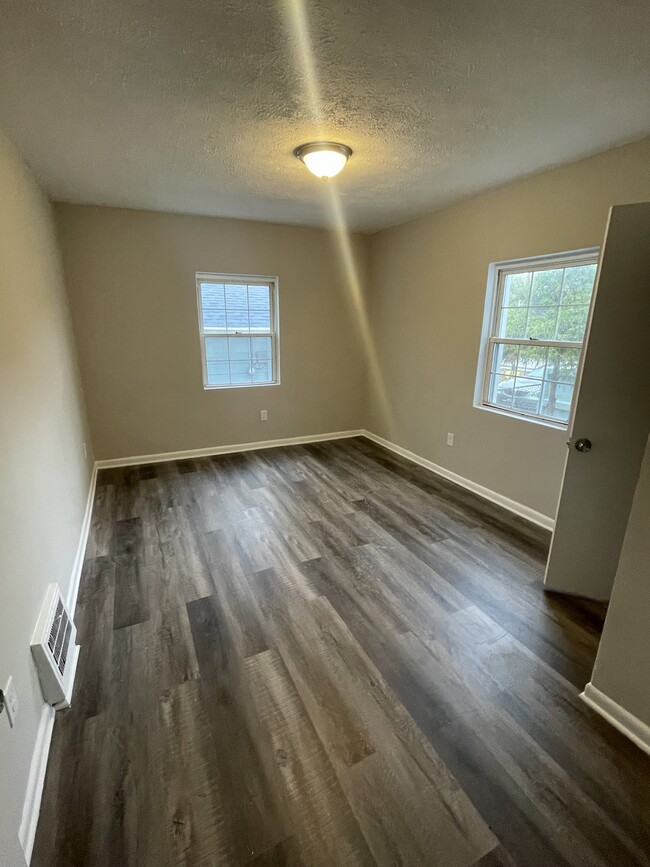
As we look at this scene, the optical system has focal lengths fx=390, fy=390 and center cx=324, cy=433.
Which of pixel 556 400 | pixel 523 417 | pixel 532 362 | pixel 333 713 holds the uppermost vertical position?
pixel 532 362

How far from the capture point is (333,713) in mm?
1540

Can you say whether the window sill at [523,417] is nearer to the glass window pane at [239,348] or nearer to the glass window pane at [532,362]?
the glass window pane at [532,362]

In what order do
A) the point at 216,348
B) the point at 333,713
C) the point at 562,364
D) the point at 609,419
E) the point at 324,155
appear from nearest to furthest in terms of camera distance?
the point at 333,713, the point at 609,419, the point at 324,155, the point at 562,364, the point at 216,348

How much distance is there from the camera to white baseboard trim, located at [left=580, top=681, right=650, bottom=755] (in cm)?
142

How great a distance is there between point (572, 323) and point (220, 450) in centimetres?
361

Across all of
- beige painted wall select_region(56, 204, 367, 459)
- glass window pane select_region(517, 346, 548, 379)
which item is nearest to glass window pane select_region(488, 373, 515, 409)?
glass window pane select_region(517, 346, 548, 379)

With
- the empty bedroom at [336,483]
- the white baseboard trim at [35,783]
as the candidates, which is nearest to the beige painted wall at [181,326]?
the empty bedroom at [336,483]

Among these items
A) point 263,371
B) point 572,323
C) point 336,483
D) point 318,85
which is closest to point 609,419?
point 572,323

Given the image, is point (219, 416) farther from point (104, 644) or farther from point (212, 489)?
point (104, 644)

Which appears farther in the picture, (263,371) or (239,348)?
(263,371)

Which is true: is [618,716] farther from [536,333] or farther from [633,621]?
[536,333]

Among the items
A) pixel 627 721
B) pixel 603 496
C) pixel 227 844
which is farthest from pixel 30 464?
pixel 603 496

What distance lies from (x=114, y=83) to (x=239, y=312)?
269 centimetres

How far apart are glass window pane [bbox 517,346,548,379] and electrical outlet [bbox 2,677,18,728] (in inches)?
134
